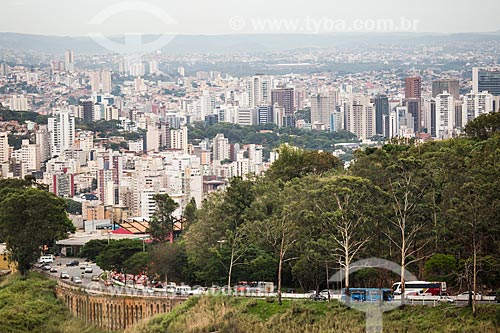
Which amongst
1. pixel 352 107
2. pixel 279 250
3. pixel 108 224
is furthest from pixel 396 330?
pixel 352 107

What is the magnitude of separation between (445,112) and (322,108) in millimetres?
8598

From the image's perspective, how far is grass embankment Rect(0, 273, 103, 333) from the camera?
9.20 metres

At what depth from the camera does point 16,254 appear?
35.6 ft

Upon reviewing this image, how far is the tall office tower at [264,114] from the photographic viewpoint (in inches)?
1777

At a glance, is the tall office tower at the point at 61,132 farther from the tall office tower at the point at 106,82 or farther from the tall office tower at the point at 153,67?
the tall office tower at the point at 153,67

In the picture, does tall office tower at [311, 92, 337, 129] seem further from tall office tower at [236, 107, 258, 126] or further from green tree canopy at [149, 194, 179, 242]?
green tree canopy at [149, 194, 179, 242]

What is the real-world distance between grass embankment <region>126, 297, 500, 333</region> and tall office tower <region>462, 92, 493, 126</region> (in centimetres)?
2814

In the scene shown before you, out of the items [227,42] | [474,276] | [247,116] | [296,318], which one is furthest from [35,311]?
[247,116]

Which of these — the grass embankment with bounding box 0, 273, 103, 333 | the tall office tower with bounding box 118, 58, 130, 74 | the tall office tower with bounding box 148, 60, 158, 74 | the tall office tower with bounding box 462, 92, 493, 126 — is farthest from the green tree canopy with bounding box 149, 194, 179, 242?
→ the tall office tower with bounding box 148, 60, 158, 74

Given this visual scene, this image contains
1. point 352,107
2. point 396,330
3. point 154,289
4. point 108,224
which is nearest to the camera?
point 396,330

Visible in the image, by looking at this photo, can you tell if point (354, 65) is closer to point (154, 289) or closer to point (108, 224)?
point (108, 224)

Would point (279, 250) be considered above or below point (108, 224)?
above

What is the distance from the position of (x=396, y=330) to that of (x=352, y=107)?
1427 inches

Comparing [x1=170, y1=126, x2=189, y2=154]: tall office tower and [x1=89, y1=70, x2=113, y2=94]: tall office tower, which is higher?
[x1=89, y1=70, x2=113, y2=94]: tall office tower
